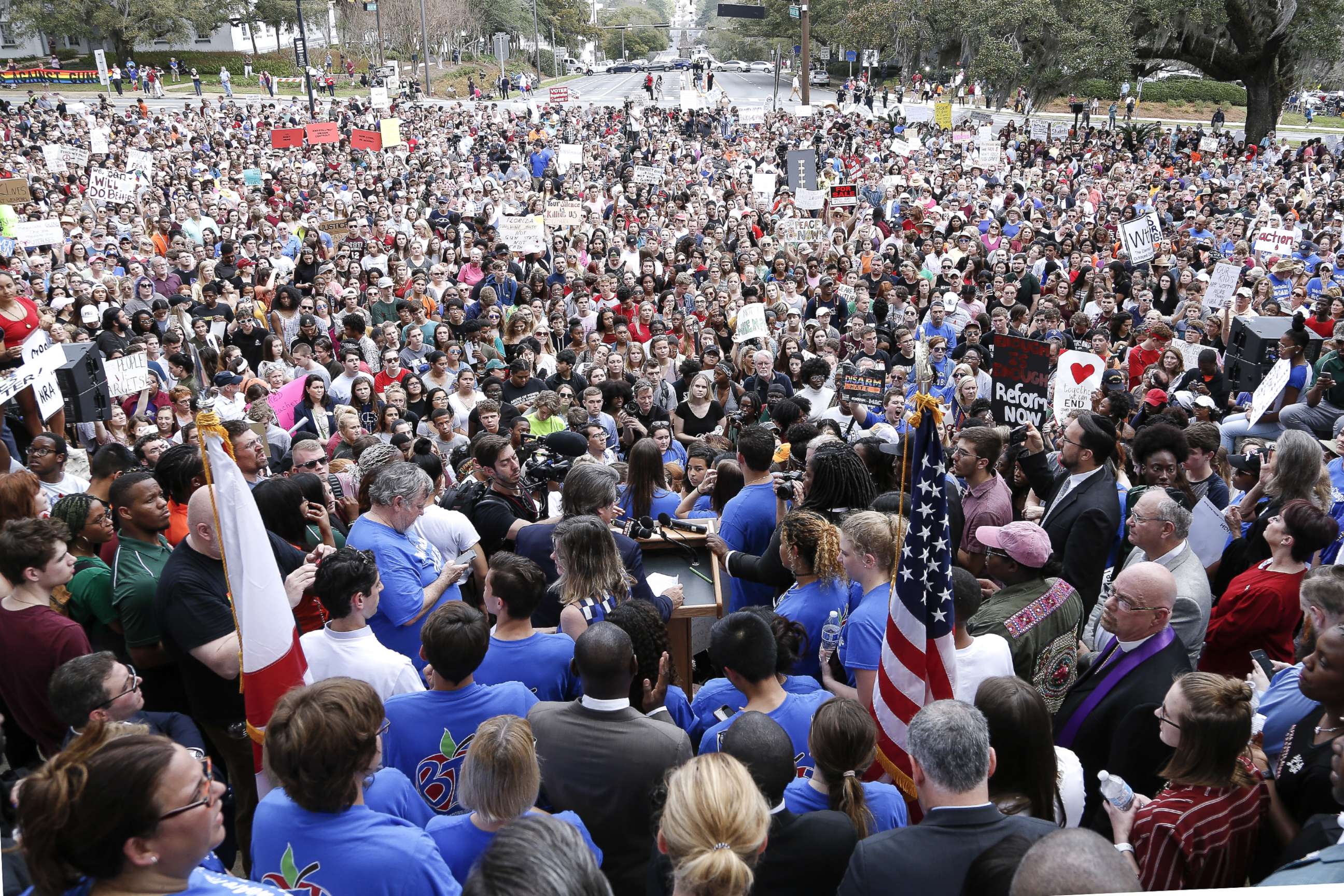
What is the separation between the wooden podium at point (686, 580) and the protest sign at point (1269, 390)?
17.3 feet

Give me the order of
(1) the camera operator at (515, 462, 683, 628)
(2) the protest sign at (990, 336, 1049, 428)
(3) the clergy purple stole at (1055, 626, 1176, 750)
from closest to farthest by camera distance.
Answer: (3) the clergy purple stole at (1055, 626, 1176, 750) < (1) the camera operator at (515, 462, 683, 628) < (2) the protest sign at (990, 336, 1049, 428)

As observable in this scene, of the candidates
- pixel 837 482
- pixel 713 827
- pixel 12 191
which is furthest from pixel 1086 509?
pixel 12 191

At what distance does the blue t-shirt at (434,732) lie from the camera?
3.70 metres

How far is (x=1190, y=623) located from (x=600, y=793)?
9.70ft

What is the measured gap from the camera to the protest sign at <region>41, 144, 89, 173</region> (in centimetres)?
2039

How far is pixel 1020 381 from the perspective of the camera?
24.8 feet

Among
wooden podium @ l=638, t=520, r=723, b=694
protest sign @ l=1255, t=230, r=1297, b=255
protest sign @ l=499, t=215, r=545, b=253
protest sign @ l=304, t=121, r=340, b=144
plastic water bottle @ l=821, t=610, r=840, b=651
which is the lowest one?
wooden podium @ l=638, t=520, r=723, b=694

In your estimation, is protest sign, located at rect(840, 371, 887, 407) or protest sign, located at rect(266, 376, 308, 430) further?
protest sign, located at rect(266, 376, 308, 430)

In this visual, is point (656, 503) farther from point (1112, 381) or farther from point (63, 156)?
point (63, 156)

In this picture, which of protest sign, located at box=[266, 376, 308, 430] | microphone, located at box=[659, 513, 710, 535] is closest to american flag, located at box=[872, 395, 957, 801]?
microphone, located at box=[659, 513, 710, 535]

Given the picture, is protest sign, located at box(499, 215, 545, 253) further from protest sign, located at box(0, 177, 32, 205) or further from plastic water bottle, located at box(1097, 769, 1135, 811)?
plastic water bottle, located at box(1097, 769, 1135, 811)

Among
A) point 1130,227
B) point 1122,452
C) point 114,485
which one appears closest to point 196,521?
point 114,485

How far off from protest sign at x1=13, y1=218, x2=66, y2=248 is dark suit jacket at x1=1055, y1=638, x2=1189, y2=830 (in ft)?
49.2

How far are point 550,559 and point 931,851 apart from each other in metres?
2.83
